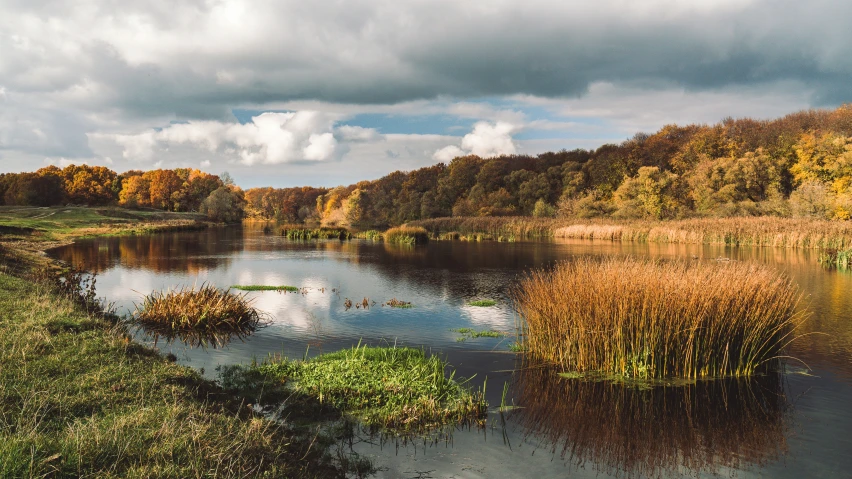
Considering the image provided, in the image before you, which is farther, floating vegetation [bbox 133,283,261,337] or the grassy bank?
the grassy bank

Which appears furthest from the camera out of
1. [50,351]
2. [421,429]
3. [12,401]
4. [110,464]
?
[50,351]

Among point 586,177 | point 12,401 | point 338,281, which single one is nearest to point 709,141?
point 586,177

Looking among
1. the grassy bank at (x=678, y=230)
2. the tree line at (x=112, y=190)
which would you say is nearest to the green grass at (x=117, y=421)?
the grassy bank at (x=678, y=230)

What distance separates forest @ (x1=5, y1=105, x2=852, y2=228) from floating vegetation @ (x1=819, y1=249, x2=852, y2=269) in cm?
2544

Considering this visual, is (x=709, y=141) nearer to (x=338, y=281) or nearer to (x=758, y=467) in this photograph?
(x=338, y=281)

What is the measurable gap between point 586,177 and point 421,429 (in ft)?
294

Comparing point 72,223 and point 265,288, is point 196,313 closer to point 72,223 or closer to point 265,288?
point 265,288

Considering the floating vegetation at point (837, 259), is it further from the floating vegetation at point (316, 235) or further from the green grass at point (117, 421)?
the floating vegetation at point (316, 235)

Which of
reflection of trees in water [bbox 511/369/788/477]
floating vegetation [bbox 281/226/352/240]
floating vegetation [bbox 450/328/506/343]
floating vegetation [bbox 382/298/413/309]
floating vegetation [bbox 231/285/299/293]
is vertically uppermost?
floating vegetation [bbox 281/226/352/240]

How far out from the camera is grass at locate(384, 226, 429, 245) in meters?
53.1

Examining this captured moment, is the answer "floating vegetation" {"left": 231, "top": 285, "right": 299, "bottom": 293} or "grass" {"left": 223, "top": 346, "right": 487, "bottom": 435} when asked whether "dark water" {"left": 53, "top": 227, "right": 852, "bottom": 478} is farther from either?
"floating vegetation" {"left": 231, "top": 285, "right": 299, "bottom": 293}

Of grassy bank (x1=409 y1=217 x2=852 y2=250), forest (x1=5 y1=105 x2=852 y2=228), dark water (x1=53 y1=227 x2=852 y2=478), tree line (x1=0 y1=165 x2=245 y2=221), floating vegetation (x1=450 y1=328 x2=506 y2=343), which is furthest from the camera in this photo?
tree line (x1=0 y1=165 x2=245 y2=221)

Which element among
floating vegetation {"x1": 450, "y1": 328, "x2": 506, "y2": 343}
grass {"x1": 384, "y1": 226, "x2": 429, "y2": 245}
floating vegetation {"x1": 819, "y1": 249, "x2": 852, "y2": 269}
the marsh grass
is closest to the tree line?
grass {"x1": 384, "y1": 226, "x2": 429, "y2": 245}

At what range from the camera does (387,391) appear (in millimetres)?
9500
